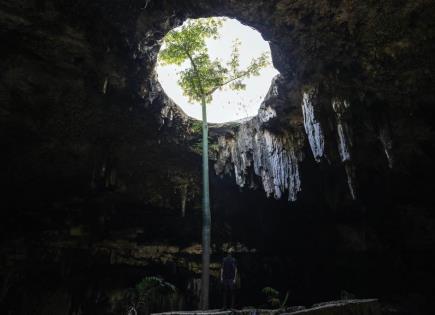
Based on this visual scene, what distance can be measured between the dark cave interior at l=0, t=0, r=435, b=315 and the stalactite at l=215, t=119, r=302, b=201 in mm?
48

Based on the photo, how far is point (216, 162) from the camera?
1061cm

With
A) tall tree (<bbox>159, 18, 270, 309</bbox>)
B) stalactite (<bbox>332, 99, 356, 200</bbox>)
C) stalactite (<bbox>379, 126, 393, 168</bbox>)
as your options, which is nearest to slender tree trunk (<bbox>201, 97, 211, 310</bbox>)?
tall tree (<bbox>159, 18, 270, 309</bbox>)

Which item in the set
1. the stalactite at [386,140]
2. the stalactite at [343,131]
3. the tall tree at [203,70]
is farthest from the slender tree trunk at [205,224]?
the stalactite at [386,140]

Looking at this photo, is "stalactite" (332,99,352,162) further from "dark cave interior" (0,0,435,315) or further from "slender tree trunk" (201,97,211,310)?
"slender tree trunk" (201,97,211,310)

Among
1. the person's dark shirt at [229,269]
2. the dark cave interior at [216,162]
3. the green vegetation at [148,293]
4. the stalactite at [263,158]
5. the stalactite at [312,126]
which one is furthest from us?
the green vegetation at [148,293]

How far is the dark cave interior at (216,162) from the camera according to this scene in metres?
6.76

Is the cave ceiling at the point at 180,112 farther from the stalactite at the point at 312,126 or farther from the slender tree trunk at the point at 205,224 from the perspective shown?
the slender tree trunk at the point at 205,224

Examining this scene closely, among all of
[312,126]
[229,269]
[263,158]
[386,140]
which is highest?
[312,126]

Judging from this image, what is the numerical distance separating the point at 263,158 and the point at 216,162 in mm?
1717

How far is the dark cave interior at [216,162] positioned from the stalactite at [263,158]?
0.05 metres

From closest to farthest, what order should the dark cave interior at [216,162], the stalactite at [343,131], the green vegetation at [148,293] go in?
the dark cave interior at [216,162], the stalactite at [343,131], the green vegetation at [148,293]

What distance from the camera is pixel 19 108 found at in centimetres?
809

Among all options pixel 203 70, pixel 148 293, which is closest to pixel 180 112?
pixel 203 70

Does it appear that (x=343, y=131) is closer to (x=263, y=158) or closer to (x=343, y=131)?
(x=343, y=131)
